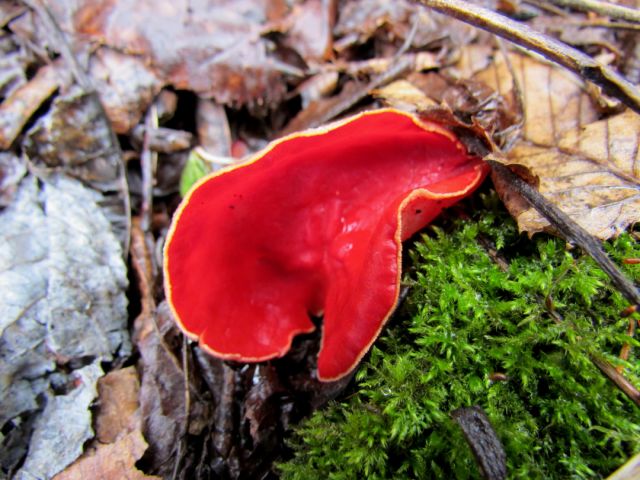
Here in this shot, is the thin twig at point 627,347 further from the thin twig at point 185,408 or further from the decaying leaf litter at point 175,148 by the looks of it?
the thin twig at point 185,408

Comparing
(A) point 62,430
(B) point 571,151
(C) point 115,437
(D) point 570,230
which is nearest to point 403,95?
(B) point 571,151

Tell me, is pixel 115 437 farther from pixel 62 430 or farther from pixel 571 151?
pixel 571 151

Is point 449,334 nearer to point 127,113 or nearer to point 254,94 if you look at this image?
point 254,94

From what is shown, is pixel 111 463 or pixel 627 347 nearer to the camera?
pixel 627 347

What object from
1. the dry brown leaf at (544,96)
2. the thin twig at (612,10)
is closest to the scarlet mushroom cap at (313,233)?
the dry brown leaf at (544,96)

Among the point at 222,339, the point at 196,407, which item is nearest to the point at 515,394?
the point at 222,339

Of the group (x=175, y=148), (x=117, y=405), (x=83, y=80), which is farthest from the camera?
(x=175, y=148)

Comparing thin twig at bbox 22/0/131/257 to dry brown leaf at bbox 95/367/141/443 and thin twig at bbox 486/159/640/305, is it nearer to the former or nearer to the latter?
dry brown leaf at bbox 95/367/141/443
